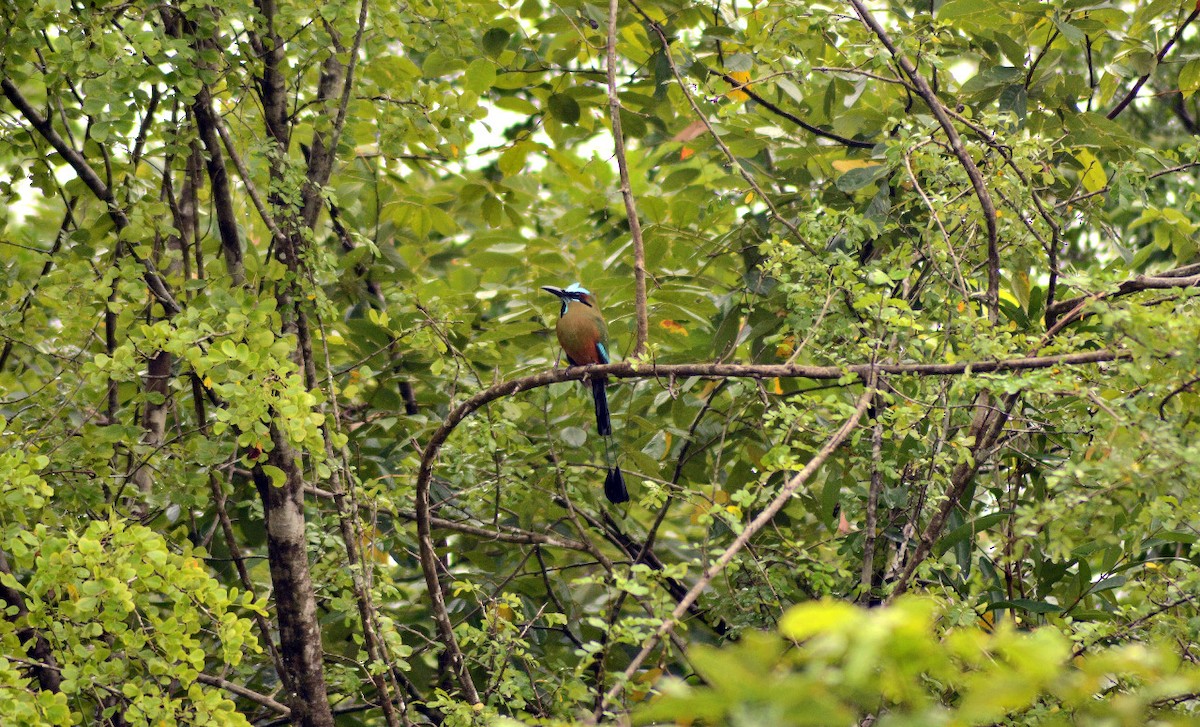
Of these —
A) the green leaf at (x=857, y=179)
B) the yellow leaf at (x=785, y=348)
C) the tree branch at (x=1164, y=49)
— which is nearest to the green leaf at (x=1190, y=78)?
the tree branch at (x=1164, y=49)

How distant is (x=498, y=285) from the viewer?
551cm

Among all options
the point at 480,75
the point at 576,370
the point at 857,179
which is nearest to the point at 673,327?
the point at 857,179

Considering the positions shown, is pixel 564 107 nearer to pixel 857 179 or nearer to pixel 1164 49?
pixel 857 179

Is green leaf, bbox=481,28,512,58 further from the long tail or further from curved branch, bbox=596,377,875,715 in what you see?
curved branch, bbox=596,377,875,715

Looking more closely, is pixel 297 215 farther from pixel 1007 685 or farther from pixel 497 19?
pixel 1007 685

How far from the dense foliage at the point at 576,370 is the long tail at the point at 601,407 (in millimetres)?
92

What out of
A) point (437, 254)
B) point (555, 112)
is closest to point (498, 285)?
point (437, 254)

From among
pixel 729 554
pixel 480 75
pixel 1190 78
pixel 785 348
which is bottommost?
pixel 729 554

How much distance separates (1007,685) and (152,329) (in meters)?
2.30

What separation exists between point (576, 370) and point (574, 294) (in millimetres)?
1562

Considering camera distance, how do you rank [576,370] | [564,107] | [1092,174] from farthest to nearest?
[564,107] → [1092,174] → [576,370]

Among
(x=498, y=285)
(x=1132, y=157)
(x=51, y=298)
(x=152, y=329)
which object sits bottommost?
(x=152, y=329)

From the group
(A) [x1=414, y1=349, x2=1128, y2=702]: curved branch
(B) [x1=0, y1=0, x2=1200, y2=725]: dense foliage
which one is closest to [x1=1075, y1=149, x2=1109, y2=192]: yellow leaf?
(B) [x1=0, y1=0, x2=1200, y2=725]: dense foliage

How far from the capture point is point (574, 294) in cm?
470
